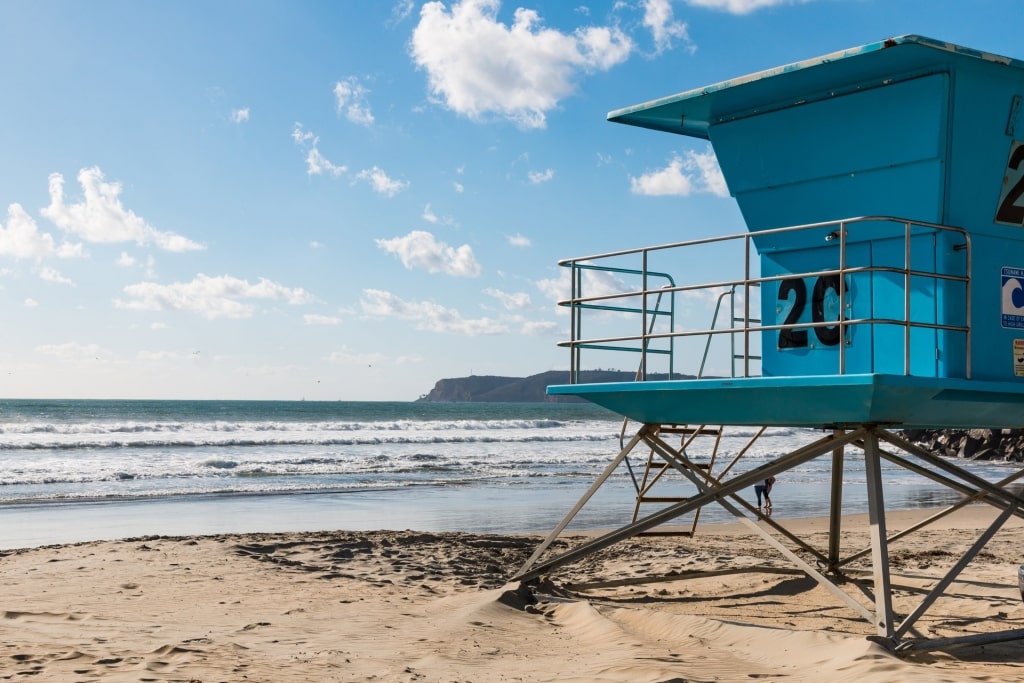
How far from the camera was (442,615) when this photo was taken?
8977 millimetres

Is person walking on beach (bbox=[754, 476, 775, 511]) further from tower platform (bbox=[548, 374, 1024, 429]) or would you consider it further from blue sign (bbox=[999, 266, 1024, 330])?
blue sign (bbox=[999, 266, 1024, 330])

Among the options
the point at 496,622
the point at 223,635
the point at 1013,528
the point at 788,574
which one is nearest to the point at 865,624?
the point at 788,574

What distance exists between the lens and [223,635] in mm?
8055

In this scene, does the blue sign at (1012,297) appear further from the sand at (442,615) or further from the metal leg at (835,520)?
the metal leg at (835,520)

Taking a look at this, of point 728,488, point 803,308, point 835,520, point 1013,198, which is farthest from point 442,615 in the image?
point 1013,198

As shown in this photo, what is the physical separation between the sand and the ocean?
183 inches

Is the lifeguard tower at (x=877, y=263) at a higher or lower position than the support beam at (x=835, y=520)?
higher

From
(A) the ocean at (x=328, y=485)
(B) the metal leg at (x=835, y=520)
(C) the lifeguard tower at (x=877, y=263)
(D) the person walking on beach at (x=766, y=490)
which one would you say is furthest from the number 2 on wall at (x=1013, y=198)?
(A) the ocean at (x=328, y=485)

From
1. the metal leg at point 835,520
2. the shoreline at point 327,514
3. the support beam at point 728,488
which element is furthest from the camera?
the shoreline at point 327,514

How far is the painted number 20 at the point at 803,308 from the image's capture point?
8.47 metres

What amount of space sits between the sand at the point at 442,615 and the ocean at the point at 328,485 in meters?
4.65

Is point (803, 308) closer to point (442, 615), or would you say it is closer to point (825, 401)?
point (825, 401)

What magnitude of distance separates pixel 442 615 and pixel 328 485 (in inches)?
691

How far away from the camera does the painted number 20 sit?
333 inches
